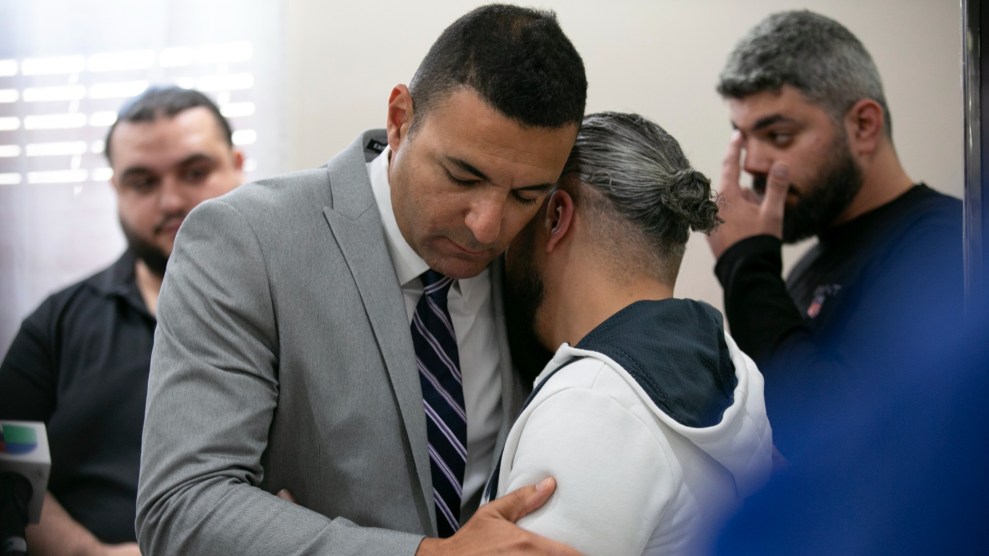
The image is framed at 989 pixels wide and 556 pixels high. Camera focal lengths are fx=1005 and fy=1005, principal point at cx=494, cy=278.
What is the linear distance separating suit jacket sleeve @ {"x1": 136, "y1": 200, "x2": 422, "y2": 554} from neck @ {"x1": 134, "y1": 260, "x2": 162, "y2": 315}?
4.28 ft

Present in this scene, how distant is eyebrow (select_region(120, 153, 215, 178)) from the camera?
108 inches

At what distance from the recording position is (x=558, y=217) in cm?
153

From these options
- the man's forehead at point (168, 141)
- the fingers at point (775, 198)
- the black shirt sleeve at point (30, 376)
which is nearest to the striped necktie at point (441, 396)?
the fingers at point (775, 198)

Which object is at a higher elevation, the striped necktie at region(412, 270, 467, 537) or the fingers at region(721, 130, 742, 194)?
the fingers at region(721, 130, 742, 194)

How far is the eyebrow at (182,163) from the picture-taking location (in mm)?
2750

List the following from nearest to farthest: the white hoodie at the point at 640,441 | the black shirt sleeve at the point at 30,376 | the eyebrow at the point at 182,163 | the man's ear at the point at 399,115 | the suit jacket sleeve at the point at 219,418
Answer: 1. the white hoodie at the point at 640,441
2. the suit jacket sleeve at the point at 219,418
3. the man's ear at the point at 399,115
4. the black shirt sleeve at the point at 30,376
5. the eyebrow at the point at 182,163

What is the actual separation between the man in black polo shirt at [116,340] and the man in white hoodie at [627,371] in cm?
141

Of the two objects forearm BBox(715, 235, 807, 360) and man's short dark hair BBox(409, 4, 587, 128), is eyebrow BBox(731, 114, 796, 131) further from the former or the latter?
man's short dark hair BBox(409, 4, 587, 128)

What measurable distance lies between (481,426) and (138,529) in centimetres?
52

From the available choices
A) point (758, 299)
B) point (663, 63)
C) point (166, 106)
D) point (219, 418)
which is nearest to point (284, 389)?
point (219, 418)

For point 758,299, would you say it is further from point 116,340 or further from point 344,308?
point 116,340

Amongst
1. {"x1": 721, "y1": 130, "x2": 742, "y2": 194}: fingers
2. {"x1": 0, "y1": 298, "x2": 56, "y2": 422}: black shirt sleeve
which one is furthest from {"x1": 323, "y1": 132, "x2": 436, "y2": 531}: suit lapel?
{"x1": 0, "y1": 298, "x2": 56, "y2": 422}: black shirt sleeve

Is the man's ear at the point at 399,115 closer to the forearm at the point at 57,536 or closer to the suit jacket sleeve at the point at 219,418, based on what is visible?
the suit jacket sleeve at the point at 219,418

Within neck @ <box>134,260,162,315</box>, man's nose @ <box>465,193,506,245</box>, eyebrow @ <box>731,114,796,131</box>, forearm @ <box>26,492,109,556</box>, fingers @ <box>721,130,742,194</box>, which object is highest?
eyebrow @ <box>731,114,796,131</box>
